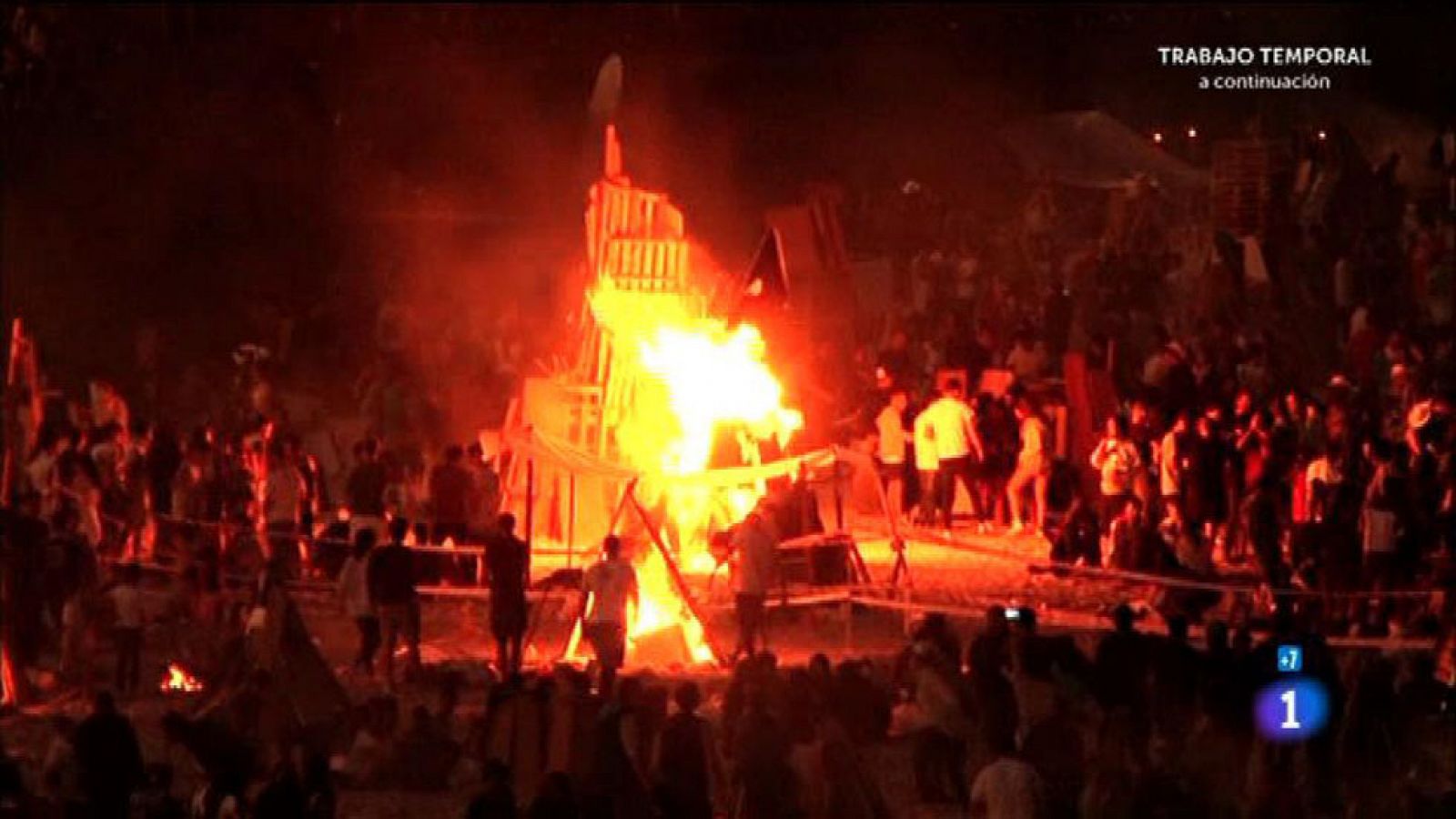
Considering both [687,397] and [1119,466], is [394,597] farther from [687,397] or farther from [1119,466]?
[1119,466]

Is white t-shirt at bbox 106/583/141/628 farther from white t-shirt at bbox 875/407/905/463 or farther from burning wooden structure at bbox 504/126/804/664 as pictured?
white t-shirt at bbox 875/407/905/463

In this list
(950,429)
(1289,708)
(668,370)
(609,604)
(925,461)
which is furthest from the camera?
(925,461)

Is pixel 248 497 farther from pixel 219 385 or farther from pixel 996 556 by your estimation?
pixel 219 385

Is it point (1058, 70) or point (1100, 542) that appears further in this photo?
point (1058, 70)

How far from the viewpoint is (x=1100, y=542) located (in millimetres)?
26125

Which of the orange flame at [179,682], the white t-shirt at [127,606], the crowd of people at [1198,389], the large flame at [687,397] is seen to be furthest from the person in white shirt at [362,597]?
the crowd of people at [1198,389]

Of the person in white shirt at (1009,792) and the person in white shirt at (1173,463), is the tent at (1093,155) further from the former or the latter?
the person in white shirt at (1009,792)

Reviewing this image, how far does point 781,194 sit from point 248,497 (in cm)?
1734

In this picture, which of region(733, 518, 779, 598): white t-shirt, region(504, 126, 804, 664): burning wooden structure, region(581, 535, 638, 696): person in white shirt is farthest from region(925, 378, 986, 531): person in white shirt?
→ region(581, 535, 638, 696): person in white shirt

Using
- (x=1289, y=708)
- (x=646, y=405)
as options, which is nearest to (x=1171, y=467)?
(x=646, y=405)

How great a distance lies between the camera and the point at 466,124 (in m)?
44.3

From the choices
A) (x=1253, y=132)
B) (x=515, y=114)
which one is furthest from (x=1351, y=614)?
(x=515, y=114)

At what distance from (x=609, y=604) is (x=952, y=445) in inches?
291

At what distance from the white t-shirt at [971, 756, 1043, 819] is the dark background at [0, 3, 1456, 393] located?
22.2 meters
